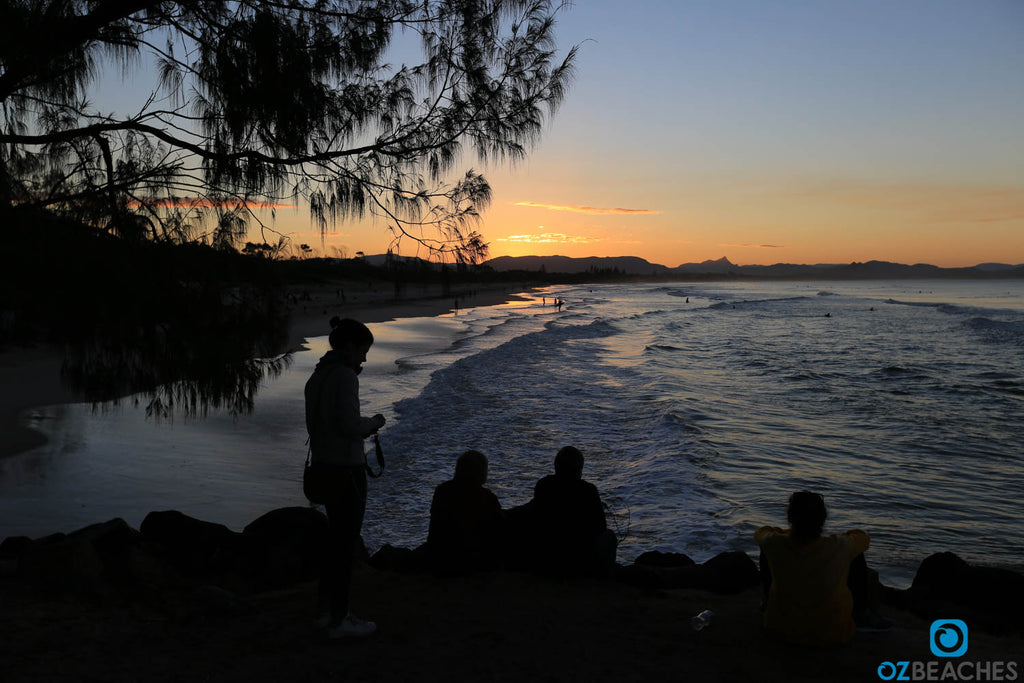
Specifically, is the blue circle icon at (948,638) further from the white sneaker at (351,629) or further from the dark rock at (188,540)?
the dark rock at (188,540)

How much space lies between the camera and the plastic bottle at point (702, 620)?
399cm

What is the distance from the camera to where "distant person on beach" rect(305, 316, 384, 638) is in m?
3.50

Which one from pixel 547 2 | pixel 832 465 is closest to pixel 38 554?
pixel 547 2

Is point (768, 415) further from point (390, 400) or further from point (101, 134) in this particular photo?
point (101, 134)

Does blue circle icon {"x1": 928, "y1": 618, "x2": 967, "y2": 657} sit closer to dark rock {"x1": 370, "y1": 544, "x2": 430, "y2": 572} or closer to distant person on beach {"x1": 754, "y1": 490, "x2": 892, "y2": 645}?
distant person on beach {"x1": 754, "y1": 490, "x2": 892, "y2": 645}

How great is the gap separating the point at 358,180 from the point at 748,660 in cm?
406

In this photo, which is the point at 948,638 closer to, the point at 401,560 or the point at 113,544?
the point at 401,560

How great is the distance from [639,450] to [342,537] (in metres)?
7.71

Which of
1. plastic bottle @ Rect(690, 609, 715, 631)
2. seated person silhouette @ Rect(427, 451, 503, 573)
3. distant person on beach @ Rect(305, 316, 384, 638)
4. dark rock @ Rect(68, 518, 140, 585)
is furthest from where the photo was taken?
seated person silhouette @ Rect(427, 451, 503, 573)

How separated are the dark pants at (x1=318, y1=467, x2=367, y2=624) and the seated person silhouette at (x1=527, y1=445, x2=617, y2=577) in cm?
141

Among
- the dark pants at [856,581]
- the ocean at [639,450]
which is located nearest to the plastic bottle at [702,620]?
the dark pants at [856,581]

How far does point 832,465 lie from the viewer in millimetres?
9805

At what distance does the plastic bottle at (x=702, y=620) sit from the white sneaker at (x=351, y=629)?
75.3 inches

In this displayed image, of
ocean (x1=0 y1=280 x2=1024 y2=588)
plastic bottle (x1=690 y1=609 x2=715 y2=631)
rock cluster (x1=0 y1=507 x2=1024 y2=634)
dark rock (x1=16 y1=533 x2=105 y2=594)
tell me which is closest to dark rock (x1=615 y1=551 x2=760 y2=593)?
rock cluster (x1=0 y1=507 x2=1024 y2=634)
